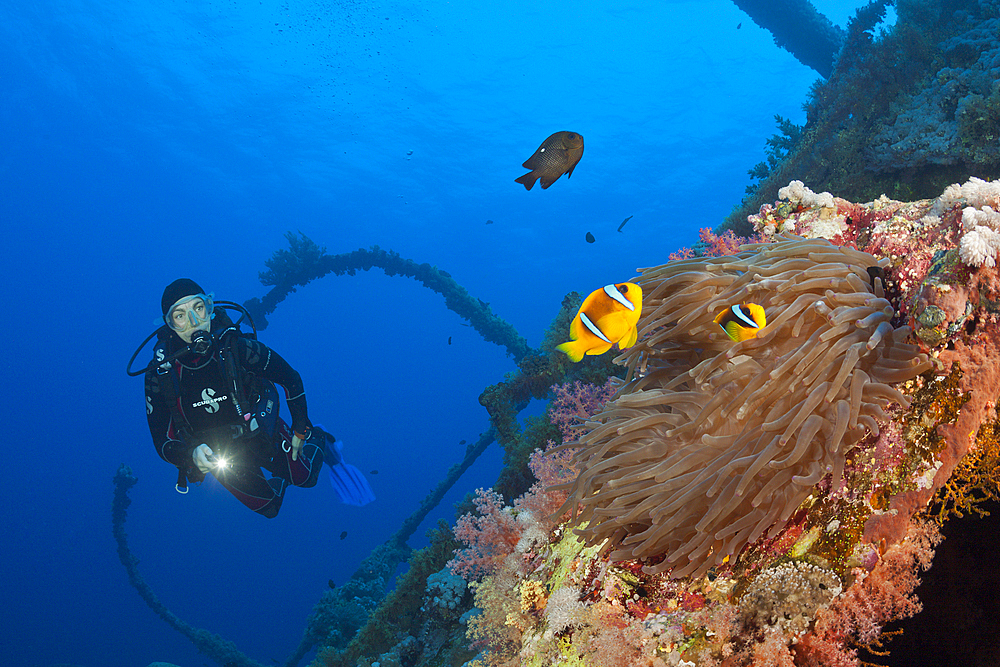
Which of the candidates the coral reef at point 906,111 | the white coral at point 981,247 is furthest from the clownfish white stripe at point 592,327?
the coral reef at point 906,111

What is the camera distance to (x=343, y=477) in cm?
673

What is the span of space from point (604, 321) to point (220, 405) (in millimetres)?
5585

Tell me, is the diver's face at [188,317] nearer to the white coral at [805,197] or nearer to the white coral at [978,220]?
the white coral at [805,197]

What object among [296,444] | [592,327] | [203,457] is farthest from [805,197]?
[203,457]

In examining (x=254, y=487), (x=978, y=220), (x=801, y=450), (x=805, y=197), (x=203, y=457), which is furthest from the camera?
(x=254, y=487)

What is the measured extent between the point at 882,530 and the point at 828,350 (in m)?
0.60

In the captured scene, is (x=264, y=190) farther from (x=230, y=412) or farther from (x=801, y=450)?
(x=801, y=450)

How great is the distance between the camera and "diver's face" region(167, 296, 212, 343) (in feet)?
17.9

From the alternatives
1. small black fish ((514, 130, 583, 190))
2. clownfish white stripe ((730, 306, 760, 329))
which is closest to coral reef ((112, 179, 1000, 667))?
clownfish white stripe ((730, 306, 760, 329))

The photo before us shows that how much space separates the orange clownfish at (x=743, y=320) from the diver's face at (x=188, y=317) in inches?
231

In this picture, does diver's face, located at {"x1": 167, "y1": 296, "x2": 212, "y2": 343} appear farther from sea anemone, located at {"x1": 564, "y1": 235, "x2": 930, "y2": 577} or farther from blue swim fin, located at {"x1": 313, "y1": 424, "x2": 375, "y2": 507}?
sea anemone, located at {"x1": 564, "y1": 235, "x2": 930, "y2": 577}

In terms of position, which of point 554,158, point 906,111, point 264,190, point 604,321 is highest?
point 264,190

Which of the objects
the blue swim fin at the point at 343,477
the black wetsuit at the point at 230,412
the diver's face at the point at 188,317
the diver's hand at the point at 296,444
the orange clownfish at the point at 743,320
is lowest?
the orange clownfish at the point at 743,320

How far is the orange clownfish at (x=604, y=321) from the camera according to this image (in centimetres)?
173
